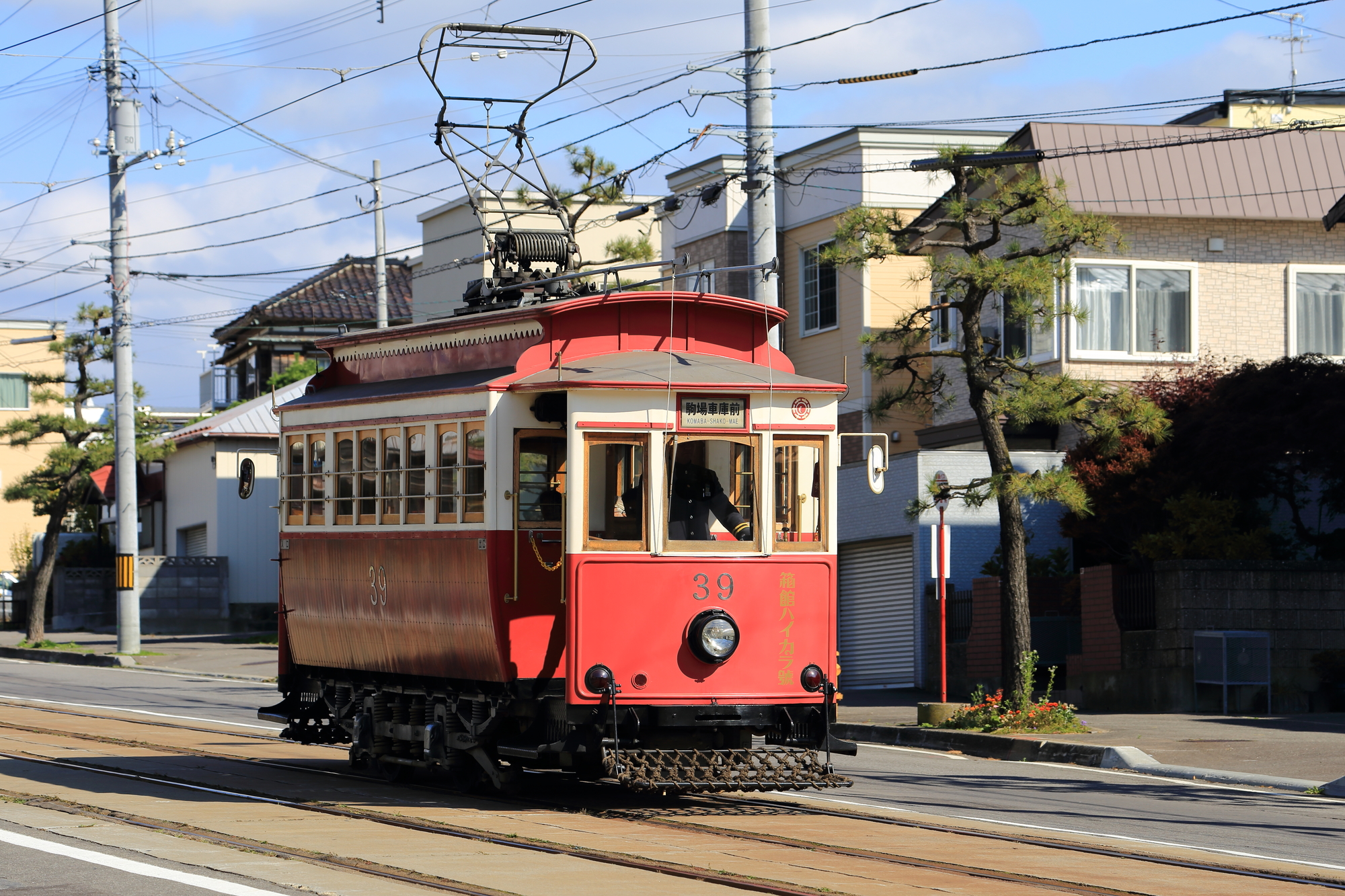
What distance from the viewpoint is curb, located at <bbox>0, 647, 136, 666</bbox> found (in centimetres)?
3450

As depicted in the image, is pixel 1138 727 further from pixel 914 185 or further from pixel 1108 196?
pixel 914 185

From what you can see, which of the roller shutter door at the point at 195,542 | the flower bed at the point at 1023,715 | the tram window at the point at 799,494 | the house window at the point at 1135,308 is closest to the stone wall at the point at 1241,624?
the flower bed at the point at 1023,715

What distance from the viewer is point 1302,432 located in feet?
75.5

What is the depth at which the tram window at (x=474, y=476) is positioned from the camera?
12.5 meters

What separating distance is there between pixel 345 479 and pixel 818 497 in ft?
13.6

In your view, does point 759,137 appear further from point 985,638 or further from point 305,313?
point 305,313

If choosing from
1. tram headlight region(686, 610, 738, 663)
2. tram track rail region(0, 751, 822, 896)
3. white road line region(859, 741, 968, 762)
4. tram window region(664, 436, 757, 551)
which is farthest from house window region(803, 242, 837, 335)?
tram headlight region(686, 610, 738, 663)

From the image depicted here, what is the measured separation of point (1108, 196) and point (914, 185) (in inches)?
296

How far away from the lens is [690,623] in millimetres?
12227

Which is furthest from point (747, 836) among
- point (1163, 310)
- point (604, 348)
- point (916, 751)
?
point (1163, 310)

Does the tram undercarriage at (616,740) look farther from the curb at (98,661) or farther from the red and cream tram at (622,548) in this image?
the curb at (98,661)

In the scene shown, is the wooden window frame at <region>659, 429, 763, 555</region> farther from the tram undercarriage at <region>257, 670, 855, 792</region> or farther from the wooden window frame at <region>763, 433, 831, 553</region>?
the tram undercarriage at <region>257, 670, 855, 792</region>

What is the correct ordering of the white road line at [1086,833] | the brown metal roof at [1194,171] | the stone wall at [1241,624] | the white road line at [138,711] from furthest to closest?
the brown metal roof at [1194,171]
the stone wall at [1241,624]
the white road line at [138,711]
the white road line at [1086,833]

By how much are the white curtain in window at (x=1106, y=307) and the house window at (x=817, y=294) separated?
6.96 m
